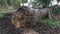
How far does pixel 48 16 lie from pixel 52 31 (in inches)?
96.6

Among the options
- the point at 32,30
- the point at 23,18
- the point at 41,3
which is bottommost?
the point at 32,30

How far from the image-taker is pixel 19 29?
6.18 meters

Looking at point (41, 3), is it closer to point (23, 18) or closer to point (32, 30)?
point (23, 18)

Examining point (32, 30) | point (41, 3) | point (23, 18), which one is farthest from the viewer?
point (41, 3)

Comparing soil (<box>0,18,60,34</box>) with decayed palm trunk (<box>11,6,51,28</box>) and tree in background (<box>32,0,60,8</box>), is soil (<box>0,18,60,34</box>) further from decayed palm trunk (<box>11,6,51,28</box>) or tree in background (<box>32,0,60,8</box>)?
tree in background (<box>32,0,60,8</box>)

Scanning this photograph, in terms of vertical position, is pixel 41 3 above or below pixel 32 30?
above

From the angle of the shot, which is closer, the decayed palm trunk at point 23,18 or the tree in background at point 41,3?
the decayed palm trunk at point 23,18

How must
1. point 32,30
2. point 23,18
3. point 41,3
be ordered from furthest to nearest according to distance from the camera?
point 41,3
point 23,18
point 32,30

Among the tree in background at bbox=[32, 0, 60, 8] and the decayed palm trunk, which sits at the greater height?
the tree in background at bbox=[32, 0, 60, 8]

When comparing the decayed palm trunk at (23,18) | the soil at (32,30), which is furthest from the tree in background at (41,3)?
the decayed palm trunk at (23,18)

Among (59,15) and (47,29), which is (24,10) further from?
(59,15)

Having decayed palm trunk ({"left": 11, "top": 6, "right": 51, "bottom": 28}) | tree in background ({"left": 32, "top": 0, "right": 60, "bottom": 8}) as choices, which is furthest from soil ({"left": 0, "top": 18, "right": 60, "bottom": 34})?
tree in background ({"left": 32, "top": 0, "right": 60, "bottom": 8})

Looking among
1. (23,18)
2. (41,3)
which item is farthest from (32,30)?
(41,3)

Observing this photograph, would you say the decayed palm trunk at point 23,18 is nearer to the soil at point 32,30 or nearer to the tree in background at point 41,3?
the soil at point 32,30
